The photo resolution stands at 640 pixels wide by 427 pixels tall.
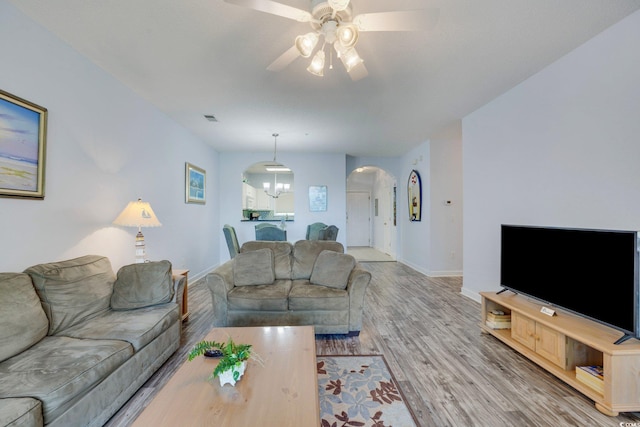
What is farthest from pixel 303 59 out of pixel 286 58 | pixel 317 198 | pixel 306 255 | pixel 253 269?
pixel 317 198

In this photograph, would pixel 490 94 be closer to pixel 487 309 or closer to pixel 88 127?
pixel 487 309

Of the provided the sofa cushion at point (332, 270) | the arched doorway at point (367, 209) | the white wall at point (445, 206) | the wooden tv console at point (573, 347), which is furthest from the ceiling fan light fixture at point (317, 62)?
the arched doorway at point (367, 209)

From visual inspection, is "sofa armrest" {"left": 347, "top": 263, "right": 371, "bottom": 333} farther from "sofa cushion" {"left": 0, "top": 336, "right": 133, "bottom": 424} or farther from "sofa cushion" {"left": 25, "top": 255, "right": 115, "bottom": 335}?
"sofa cushion" {"left": 25, "top": 255, "right": 115, "bottom": 335}

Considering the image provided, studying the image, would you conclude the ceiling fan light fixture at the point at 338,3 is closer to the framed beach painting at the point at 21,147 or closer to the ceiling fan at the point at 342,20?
the ceiling fan at the point at 342,20

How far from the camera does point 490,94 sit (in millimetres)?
3164

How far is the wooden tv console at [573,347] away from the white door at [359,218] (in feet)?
24.0

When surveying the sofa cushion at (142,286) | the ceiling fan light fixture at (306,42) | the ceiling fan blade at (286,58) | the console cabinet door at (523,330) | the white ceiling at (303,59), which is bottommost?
the console cabinet door at (523,330)

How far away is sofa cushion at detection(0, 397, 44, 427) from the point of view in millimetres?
1079

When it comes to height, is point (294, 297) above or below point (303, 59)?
below

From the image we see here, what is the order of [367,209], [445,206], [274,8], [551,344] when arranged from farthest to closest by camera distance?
[367,209], [445,206], [551,344], [274,8]

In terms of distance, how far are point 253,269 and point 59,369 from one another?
1721mm

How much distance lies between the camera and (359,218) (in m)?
10.1

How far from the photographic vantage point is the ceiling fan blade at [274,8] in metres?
1.43

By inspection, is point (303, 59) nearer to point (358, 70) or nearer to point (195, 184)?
point (358, 70)
